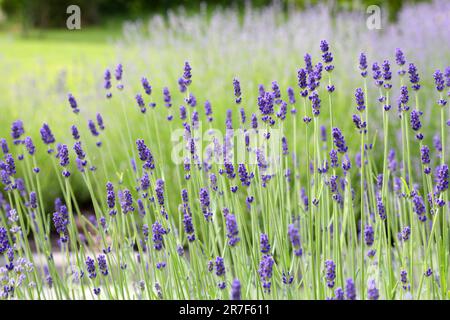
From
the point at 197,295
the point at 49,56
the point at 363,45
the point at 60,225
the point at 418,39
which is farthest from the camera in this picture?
the point at 49,56

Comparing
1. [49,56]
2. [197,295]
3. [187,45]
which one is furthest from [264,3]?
[197,295]

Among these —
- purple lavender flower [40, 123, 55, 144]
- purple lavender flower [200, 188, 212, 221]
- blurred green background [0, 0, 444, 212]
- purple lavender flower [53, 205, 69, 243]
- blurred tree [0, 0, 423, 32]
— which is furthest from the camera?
blurred tree [0, 0, 423, 32]

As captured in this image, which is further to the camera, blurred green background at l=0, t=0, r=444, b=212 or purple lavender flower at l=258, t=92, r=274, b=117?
blurred green background at l=0, t=0, r=444, b=212

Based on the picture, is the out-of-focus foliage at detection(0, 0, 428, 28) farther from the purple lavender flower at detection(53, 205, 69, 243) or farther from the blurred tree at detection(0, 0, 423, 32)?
the purple lavender flower at detection(53, 205, 69, 243)

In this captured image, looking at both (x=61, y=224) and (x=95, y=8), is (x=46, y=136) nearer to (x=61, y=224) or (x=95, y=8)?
(x=61, y=224)

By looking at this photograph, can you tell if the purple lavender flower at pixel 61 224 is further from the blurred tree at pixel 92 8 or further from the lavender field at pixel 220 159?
the blurred tree at pixel 92 8

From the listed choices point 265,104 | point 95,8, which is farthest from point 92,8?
point 265,104

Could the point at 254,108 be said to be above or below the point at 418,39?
below

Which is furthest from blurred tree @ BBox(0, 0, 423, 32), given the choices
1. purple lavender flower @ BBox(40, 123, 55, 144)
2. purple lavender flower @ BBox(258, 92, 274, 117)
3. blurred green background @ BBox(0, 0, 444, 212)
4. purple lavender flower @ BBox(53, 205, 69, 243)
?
purple lavender flower @ BBox(258, 92, 274, 117)

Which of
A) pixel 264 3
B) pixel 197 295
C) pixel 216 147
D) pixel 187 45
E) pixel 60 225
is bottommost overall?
pixel 197 295

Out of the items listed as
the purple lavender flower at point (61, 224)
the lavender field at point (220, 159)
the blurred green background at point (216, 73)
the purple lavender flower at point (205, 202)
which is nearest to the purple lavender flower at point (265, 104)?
the lavender field at point (220, 159)

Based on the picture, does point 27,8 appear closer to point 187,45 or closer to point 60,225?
point 187,45

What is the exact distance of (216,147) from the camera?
1995 millimetres
